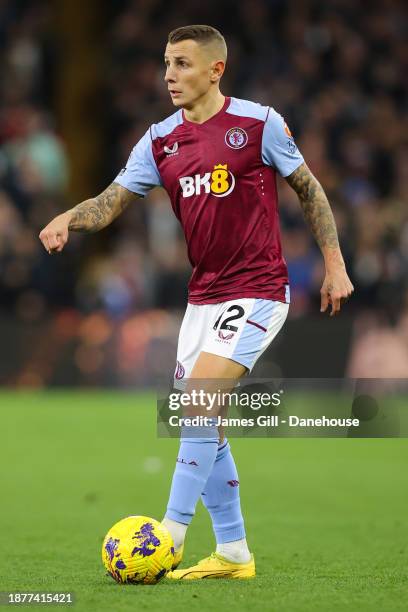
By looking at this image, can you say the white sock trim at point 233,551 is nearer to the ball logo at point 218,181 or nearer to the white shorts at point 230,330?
the white shorts at point 230,330

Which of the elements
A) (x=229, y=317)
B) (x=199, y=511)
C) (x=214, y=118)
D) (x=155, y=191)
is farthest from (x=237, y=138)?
(x=155, y=191)

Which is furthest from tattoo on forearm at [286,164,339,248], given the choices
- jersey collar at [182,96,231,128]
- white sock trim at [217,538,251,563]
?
white sock trim at [217,538,251,563]

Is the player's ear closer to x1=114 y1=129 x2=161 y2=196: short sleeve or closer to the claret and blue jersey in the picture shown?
the claret and blue jersey

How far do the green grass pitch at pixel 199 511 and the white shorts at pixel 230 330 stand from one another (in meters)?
1.08

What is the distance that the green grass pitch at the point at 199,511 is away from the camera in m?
6.02

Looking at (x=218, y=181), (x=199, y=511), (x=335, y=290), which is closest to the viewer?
(x=335, y=290)

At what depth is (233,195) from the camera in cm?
642

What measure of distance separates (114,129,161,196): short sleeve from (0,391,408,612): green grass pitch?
193 cm

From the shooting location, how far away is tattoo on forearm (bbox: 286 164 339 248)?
651 cm

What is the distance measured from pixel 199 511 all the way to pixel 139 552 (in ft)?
10.7

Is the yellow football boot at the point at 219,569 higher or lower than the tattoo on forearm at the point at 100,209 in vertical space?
lower

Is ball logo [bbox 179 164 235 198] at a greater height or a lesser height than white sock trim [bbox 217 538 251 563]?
greater

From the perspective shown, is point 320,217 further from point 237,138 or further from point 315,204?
point 237,138

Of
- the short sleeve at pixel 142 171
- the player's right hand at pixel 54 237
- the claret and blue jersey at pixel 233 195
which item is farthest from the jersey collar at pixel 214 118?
the player's right hand at pixel 54 237
